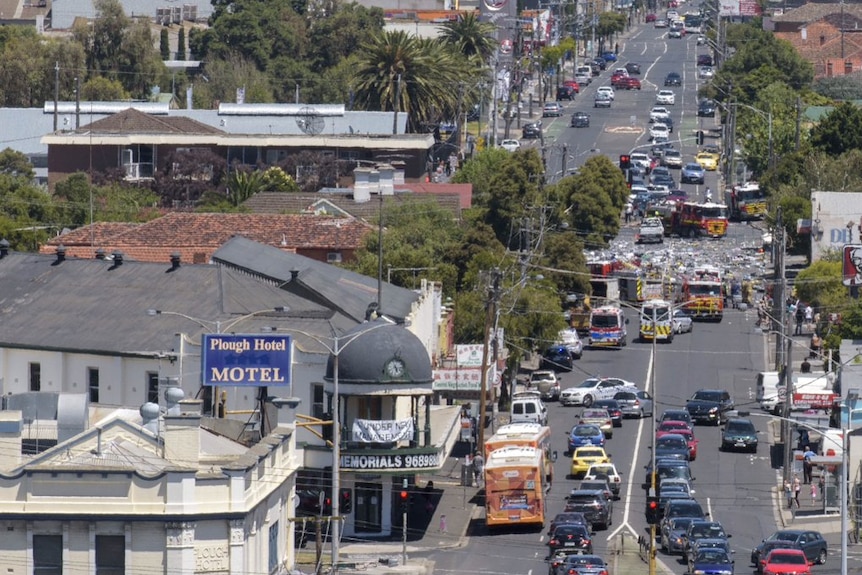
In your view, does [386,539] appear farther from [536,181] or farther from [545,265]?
[536,181]

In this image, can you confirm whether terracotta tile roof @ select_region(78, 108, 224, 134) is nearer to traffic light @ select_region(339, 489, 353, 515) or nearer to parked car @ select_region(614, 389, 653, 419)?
parked car @ select_region(614, 389, 653, 419)

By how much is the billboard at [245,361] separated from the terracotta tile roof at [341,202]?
6486cm

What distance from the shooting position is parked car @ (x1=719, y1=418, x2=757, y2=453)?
99.1m

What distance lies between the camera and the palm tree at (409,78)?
607 feet

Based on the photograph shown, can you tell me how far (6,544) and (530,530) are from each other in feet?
95.2

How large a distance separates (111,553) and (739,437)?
147ft

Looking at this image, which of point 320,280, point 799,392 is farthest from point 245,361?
point 799,392

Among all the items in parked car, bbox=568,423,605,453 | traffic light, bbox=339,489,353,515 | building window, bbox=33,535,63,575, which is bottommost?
parked car, bbox=568,423,605,453

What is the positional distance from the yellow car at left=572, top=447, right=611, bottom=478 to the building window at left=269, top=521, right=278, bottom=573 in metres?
30.2

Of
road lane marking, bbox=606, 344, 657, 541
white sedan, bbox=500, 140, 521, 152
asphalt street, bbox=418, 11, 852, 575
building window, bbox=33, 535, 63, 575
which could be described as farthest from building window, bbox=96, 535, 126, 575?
white sedan, bbox=500, 140, 521, 152

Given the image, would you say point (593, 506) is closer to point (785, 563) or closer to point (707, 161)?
point (785, 563)

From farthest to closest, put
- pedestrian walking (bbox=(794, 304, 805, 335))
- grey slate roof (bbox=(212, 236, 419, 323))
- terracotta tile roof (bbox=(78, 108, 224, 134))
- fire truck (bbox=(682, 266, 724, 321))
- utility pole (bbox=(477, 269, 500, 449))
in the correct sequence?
terracotta tile roof (bbox=(78, 108, 224, 134)), fire truck (bbox=(682, 266, 724, 321)), pedestrian walking (bbox=(794, 304, 805, 335)), grey slate roof (bbox=(212, 236, 419, 323)), utility pole (bbox=(477, 269, 500, 449))

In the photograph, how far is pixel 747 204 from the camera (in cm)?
16325

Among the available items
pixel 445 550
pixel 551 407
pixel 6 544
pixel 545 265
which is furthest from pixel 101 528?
pixel 545 265
